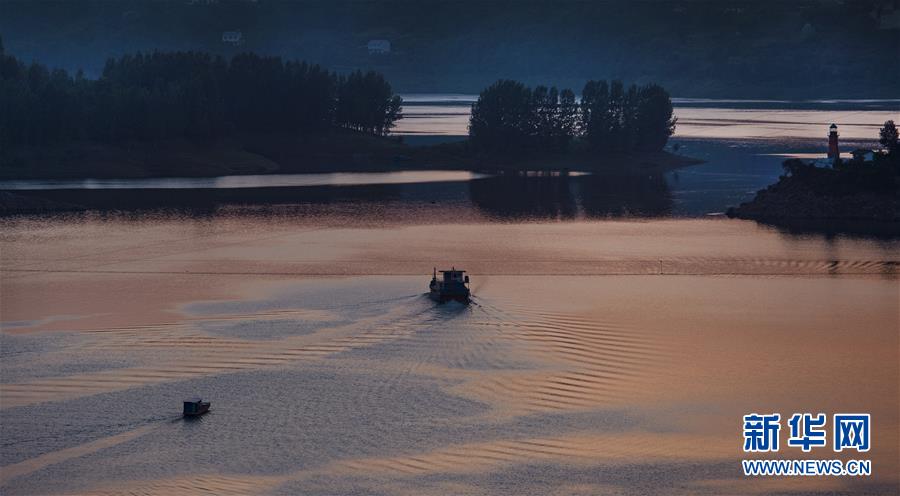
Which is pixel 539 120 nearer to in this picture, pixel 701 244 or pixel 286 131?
pixel 286 131

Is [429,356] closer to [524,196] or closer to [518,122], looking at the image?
[524,196]

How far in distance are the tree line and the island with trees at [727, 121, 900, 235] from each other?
113ft

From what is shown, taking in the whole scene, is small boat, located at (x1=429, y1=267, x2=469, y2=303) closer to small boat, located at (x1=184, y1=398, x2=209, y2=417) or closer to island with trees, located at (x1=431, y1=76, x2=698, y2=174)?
small boat, located at (x1=184, y1=398, x2=209, y2=417)

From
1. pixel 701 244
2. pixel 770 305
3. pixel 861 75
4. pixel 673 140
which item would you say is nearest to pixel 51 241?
pixel 701 244

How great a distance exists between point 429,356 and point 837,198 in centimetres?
3914

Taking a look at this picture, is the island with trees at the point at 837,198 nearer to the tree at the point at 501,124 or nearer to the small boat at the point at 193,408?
the tree at the point at 501,124

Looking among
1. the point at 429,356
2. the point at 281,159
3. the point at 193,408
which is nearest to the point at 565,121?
the point at 281,159

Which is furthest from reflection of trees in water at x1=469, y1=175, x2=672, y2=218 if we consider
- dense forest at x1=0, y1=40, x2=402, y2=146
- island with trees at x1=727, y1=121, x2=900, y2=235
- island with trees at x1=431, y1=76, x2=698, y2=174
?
dense forest at x1=0, y1=40, x2=402, y2=146

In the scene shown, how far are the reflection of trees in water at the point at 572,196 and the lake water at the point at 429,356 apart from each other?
27.2ft

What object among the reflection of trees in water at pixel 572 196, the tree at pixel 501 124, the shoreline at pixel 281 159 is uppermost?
the tree at pixel 501 124

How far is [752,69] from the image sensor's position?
200 m

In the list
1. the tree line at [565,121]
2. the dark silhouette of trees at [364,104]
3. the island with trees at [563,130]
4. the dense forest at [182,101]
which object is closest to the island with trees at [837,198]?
the island with trees at [563,130]

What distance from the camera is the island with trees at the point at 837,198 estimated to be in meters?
66.9

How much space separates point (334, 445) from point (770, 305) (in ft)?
64.8
